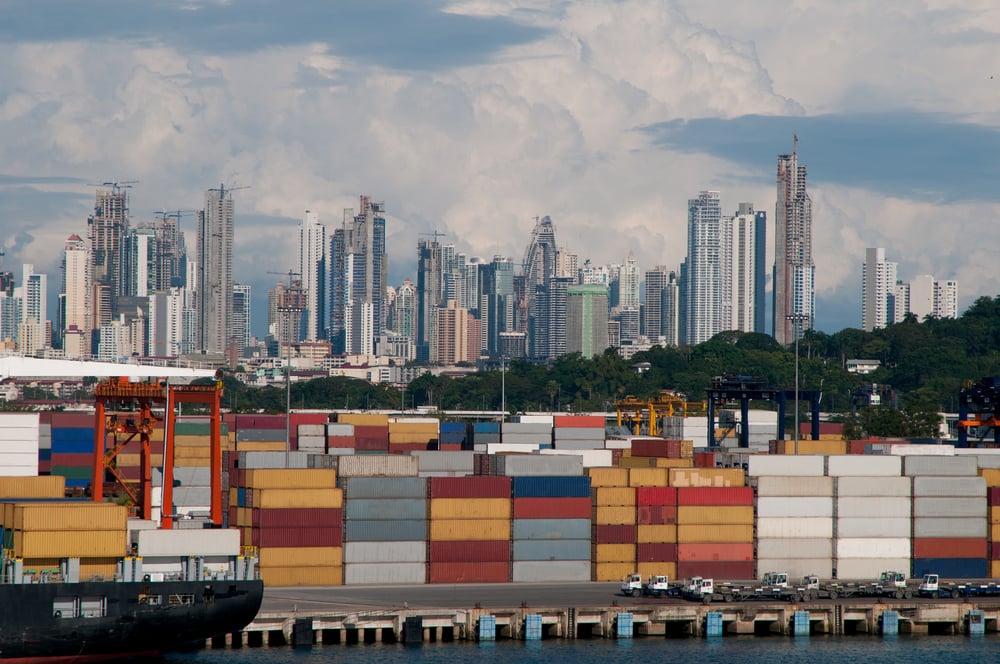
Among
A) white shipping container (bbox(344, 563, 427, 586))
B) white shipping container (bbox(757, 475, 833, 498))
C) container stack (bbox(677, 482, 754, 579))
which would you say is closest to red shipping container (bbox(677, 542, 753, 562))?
container stack (bbox(677, 482, 754, 579))

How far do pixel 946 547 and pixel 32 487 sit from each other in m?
38.0

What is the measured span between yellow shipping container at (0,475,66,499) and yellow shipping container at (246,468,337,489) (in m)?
7.32

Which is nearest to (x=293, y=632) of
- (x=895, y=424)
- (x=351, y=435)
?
(x=351, y=435)

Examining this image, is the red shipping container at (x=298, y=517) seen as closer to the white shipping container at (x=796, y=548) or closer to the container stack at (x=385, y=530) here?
the container stack at (x=385, y=530)

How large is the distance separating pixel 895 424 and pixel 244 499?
102 metres

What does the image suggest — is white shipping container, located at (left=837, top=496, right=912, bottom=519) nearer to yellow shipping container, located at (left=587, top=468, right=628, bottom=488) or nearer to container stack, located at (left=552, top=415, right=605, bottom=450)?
yellow shipping container, located at (left=587, top=468, right=628, bottom=488)

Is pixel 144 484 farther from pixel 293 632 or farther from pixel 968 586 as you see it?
pixel 968 586

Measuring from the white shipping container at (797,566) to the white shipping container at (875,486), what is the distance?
302 cm

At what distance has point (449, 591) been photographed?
204 ft

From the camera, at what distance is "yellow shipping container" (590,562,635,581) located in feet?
217

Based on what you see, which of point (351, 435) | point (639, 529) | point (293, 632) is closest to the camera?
point (293, 632)

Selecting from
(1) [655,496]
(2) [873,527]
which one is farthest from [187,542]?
(2) [873,527]

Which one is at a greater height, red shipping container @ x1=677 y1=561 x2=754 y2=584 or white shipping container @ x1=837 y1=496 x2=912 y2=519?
white shipping container @ x1=837 y1=496 x2=912 y2=519

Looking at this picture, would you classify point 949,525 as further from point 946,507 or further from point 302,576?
point 302,576
